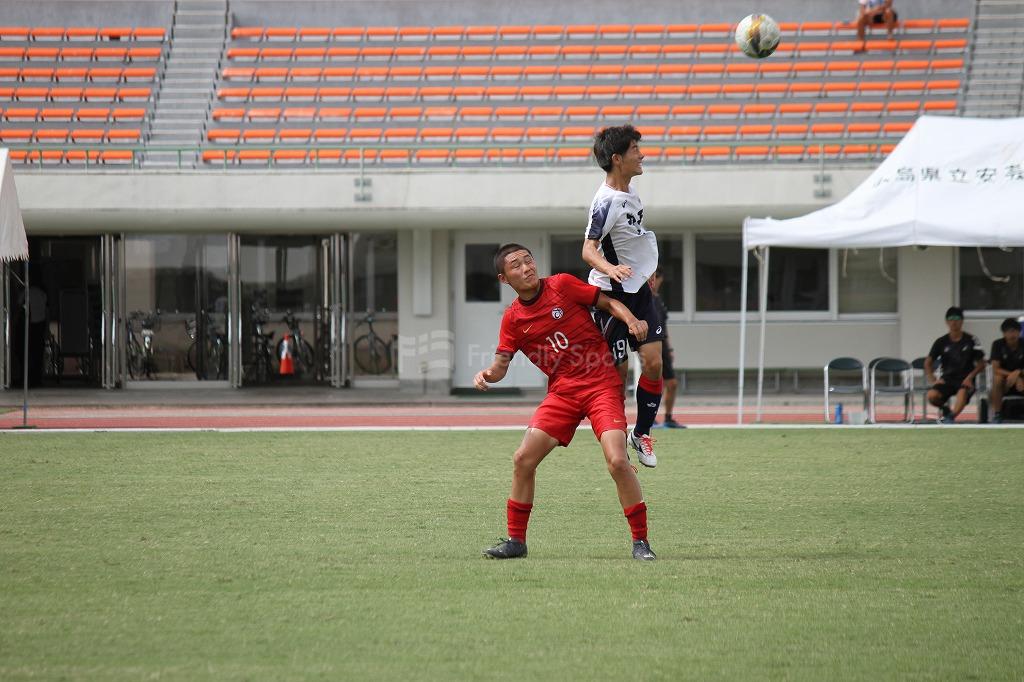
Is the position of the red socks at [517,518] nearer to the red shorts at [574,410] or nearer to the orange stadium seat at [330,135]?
the red shorts at [574,410]

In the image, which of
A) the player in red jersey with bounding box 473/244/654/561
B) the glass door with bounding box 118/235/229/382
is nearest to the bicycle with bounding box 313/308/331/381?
the glass door with bounding box 118/235/229/382

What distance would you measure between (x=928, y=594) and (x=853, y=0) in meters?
25.6

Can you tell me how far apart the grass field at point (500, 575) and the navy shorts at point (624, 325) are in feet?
3.46

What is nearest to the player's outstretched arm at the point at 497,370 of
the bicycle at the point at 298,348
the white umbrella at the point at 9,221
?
the white umbrella at the point at 9,221

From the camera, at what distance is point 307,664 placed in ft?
15.0

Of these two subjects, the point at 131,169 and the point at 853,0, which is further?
the point at 853,0

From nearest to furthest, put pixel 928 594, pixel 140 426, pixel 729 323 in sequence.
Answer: pixel 928 594 → pixel 140 426 → pixel 729 323

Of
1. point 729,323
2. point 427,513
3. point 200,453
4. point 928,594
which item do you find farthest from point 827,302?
point 928,594

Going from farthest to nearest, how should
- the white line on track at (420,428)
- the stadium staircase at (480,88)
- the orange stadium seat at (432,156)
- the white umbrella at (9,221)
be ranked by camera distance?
the stadium staircase at (480,88) < the orange stadium seat at (432,156) < the white line on track at (420,428) < the white umbrella at (9,221)

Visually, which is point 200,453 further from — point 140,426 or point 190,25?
point 190,25

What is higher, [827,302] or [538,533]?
[827,302]

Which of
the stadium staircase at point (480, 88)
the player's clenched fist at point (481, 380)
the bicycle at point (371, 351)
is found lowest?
the bicycle at point (371, 351)

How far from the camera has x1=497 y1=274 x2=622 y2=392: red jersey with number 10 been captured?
666 cm

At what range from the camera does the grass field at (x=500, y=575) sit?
4.66 meters
